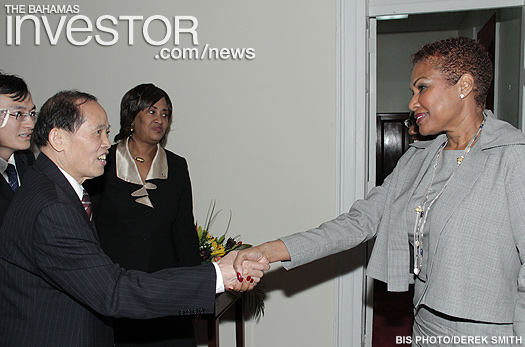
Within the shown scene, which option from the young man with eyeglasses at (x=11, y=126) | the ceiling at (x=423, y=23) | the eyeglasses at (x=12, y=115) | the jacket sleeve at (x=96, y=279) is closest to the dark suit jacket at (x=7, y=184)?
the young man with eyeglasses at (x=11, y=126)

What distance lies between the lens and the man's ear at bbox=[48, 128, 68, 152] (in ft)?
5.41

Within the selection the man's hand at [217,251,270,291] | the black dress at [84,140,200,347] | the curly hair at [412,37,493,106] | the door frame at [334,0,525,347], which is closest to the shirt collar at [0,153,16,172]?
the black dress at [84,140,200,347]

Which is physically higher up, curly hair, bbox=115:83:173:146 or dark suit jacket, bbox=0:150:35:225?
curly hair, bbox=115:83:173:146

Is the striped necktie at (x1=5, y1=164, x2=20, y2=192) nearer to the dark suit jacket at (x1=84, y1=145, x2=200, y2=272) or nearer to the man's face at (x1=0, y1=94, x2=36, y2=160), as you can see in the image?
the man's face at (x1=0, y1=94, x2=36, y2=160)

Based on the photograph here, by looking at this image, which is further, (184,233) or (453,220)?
(184,233)

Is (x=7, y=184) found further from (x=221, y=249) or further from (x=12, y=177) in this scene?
(x=221, y=249)

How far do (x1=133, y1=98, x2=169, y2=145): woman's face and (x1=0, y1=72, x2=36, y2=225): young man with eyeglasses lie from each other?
21.8 inches

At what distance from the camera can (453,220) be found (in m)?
1.60

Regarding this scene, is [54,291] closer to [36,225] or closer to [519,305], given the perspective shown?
[36,225]

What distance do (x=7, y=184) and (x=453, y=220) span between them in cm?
190

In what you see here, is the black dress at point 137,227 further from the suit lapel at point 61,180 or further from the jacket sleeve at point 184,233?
the suit lapel at point 61,180

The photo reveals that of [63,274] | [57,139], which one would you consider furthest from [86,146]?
[63,274]

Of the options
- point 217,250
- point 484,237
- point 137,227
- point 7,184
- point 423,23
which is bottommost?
point 217,250

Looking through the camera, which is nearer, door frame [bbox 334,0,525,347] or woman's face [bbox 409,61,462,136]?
woman's face [bbox 409,61,462,136]
